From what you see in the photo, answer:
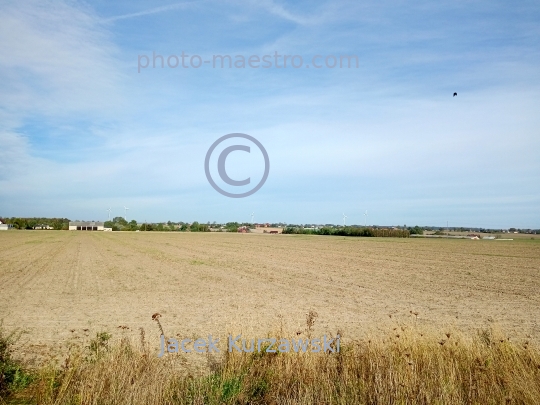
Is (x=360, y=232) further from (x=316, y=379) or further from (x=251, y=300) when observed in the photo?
(x=316, y=379)

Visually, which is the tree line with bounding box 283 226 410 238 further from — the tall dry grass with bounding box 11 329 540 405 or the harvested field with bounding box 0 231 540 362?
the tall dry grass with bounding box 11 329 540 405

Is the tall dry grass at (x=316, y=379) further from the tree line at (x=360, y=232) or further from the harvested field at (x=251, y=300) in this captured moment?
the tree line at (x=360, y=232)

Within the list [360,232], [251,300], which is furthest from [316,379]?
[360,232]

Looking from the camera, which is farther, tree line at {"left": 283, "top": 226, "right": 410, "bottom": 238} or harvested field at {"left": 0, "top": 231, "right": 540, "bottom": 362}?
tree line at {"left": 283, "top": 226, "right": 410, "bottom": 238}

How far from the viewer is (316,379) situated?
688cm

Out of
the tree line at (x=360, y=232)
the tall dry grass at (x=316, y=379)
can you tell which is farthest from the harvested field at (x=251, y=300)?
the tree line at (x=360, y=232)

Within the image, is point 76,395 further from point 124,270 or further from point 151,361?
point 124,270

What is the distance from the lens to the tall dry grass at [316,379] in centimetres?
627

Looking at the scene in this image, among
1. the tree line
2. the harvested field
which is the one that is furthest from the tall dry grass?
the tree line

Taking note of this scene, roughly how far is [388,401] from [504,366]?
222 cm

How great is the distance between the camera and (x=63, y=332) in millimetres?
12070

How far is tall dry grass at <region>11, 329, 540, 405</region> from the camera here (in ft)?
20.6

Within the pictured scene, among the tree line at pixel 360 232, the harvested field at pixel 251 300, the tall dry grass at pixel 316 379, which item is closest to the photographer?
the tall dry grass at pixel 316 379

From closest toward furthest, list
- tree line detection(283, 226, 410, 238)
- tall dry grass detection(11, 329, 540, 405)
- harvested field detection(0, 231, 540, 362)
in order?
tall dry grass detection(11, 329, 540, 405) → harvested field detection(0, 231, 540, 362) → tree line detection(283, 226, 410, 238)
